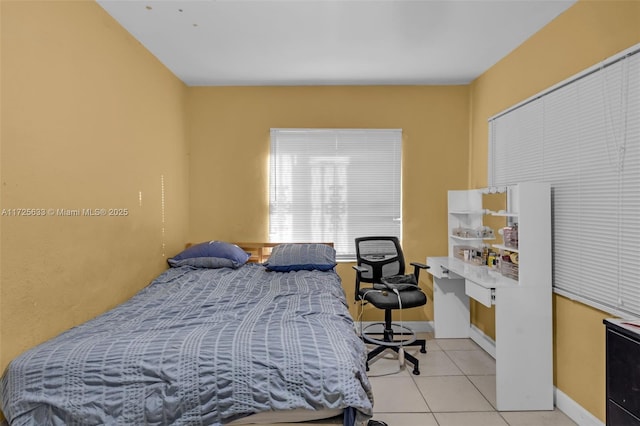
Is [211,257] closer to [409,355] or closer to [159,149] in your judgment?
[159,149]

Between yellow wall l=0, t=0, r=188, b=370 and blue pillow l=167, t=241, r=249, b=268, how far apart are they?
315mm

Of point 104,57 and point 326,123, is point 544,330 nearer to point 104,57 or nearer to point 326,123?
point 326,123

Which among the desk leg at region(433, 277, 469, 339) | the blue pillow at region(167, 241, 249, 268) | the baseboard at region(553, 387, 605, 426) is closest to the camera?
the baseboard at region(553, 387, 605, 426)

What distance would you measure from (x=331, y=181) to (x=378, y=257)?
1.12m

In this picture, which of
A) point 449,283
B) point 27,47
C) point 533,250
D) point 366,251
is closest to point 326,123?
point 366,251

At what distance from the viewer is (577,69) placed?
2.79 m

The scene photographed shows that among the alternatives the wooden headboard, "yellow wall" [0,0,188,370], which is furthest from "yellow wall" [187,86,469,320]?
"yellow wall" [0,0,188,370]

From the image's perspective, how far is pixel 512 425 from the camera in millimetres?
2686

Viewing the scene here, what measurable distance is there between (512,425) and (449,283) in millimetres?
1856

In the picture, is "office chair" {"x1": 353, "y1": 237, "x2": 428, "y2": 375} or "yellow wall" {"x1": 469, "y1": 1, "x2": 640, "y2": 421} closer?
"yellow wall" {"x1": 469, "y1": 1, "x2": 640, "y2": 421}

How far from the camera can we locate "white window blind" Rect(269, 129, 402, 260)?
4.71 metres

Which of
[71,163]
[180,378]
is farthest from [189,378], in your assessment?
[71,163]

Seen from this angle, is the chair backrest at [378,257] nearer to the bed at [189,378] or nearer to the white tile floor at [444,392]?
the white tile floor at [444,392]

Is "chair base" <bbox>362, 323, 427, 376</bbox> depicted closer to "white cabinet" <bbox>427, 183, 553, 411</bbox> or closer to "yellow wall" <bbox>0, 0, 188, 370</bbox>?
"white cabinet" <bbox>427, 183, 553, 411</bbox>
